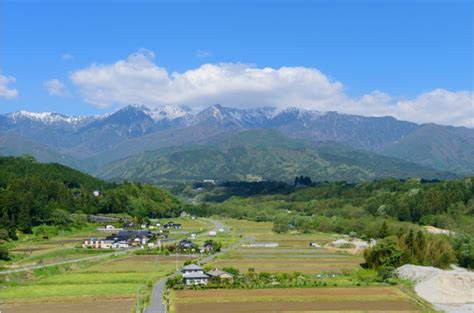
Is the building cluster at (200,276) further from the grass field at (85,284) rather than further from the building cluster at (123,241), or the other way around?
the building cluster at (123,241)

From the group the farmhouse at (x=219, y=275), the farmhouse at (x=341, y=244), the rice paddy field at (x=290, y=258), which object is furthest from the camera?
the farmhouse at (x=341, y=244)

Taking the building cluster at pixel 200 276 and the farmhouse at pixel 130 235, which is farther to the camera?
the farmhouse at pixel 130 235

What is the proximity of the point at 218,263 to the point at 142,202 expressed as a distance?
222 feet

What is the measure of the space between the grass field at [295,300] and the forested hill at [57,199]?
41447 mm

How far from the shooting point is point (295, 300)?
41125 mm

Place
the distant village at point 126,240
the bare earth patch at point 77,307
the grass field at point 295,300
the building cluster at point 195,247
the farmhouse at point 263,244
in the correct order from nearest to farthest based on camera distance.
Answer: the bare earth patch at point 77,307
the grass field at point 295,300
the building cluster at point 195,247
the distant village at point 126,240
the farmhouse at point 263,244

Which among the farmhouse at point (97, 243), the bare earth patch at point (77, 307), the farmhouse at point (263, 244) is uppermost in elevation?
the farmhouse at point (97, 243)

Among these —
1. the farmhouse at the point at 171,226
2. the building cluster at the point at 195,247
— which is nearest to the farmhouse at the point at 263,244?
the building cluster at the point at 195,247

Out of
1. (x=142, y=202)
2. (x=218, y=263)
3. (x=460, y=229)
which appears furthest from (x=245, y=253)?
(x=142, y=202)

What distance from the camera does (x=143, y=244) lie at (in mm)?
81000

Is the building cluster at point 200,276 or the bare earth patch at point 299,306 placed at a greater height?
the building cluster at point 200,276

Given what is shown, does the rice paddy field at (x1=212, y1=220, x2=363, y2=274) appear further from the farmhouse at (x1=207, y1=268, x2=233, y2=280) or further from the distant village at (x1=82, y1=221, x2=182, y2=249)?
the distant village at (x1=82, y1=221, x2=182, y2=249)

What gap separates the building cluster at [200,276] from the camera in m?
48.1

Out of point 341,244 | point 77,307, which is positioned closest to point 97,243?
point 341,244
